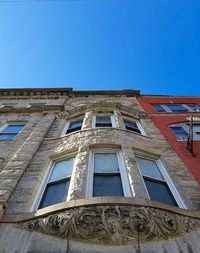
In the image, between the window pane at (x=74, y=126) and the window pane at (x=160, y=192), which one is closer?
the window pane at (x=160, y=192)

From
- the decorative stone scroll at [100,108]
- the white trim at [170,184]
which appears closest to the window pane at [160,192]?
the white trim at [170,184]

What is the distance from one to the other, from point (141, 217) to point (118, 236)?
0.63m

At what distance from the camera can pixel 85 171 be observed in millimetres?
7004

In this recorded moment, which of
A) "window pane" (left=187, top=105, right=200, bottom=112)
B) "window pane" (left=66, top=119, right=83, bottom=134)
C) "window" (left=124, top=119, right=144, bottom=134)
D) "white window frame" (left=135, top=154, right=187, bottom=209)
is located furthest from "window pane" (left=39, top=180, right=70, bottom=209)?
"window pane" (left=187, top=105, right=200, bottom=112)

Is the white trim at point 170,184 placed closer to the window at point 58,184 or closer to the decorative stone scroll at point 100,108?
the window at point 58,184

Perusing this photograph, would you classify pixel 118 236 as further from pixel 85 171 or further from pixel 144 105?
pixel 144 105

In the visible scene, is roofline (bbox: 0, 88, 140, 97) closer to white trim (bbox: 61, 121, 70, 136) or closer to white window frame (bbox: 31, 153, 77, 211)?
white trim (bbox: 61, 121, 70, 136)

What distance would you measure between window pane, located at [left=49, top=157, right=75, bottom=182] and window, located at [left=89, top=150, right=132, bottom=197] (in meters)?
0.77

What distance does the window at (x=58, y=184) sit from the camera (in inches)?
255

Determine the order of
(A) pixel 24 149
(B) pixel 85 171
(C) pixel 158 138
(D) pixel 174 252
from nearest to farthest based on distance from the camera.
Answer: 1. (D) pixel 174 252
2. (B) pixel 85 171
3. (A) pixel 24 149
4. (C) pixel 158 138

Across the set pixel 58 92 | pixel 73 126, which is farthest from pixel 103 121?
pixel 58 92

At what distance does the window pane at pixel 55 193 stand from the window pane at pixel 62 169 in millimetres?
392

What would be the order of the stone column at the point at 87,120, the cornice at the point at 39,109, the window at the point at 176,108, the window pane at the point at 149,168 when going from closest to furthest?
1. the window pane at the point at 149,168
2. the stone column at the point at 87,120
3. the cornice at the point at 39,109
4. the window at the point at 176,108

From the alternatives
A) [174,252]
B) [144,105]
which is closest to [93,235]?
[174,252]
